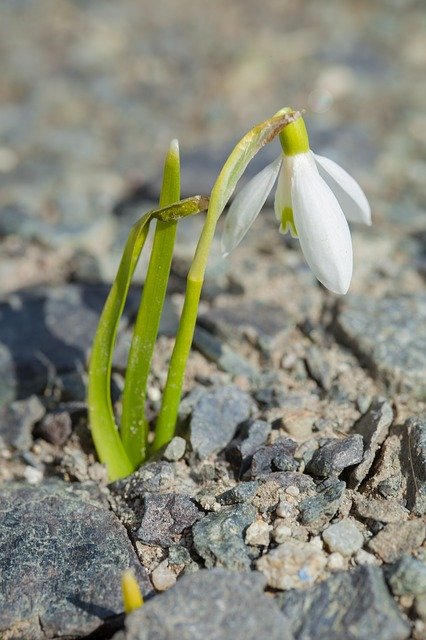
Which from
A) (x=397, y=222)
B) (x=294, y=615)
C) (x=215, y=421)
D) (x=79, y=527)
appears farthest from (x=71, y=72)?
(x=294, y=615)

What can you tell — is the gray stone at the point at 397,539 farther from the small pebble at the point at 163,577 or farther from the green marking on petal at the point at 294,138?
the green marking on petal at the point at 294,138

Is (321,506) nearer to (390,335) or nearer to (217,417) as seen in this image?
(217,417)

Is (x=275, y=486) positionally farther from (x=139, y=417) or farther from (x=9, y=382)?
(x=9, y=382)

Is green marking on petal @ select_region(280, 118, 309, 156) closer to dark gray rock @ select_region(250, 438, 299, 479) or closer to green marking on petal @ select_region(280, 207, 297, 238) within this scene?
green marking on petal @ select_region(280, 207, 297, 238)

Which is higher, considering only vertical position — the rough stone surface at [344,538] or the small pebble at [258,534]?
the rough stone surface at [344,538]

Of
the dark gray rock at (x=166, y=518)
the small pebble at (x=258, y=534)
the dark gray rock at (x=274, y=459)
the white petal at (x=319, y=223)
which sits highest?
the white petal at (x=319, y=223)

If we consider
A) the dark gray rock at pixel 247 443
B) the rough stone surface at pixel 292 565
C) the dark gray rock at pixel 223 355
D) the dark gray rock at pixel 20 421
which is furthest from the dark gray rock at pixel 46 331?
the rough stone surface at pixel 292 565

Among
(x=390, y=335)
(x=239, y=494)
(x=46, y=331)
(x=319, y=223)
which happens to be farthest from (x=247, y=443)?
(x=46, y=331)

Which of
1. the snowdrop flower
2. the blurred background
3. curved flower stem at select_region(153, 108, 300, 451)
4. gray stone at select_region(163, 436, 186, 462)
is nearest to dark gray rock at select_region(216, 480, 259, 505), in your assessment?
gray stone at select_region(163, 436, 186, 462)
